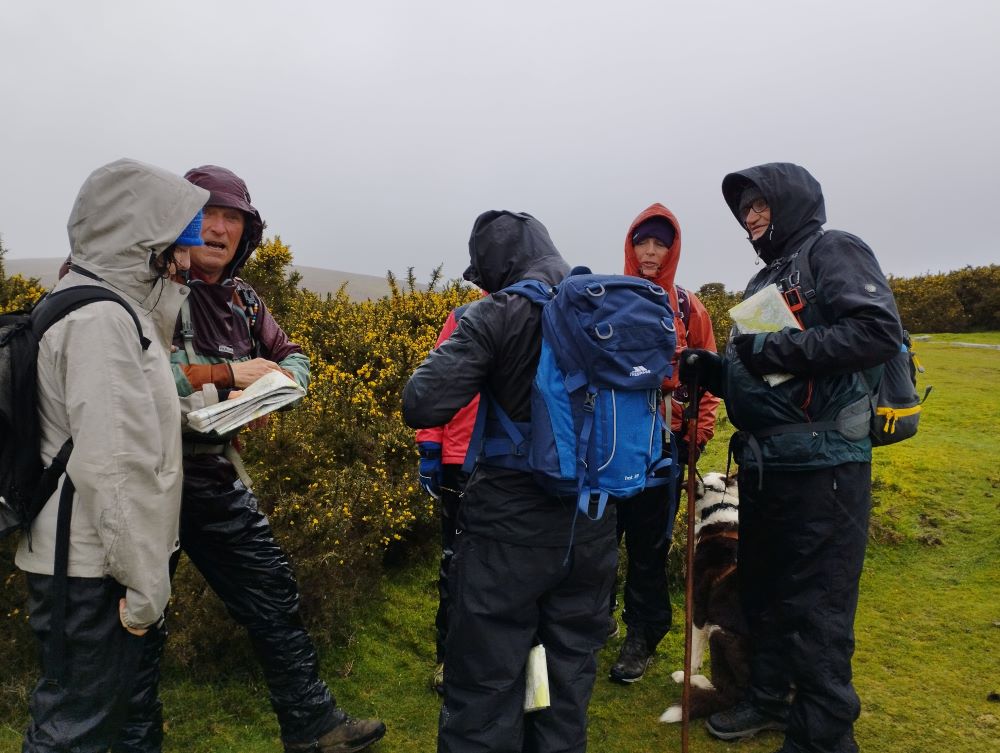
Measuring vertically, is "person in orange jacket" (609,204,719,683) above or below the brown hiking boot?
above

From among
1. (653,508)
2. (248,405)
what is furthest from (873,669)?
(248,405)

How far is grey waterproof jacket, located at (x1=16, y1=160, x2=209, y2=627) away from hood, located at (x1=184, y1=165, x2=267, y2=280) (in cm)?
70

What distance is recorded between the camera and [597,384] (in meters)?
2.21

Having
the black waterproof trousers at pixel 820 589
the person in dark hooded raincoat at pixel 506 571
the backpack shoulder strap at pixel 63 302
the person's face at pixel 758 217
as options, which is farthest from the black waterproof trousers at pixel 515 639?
the person's face at pixel 758 217

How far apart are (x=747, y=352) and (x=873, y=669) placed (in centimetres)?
236

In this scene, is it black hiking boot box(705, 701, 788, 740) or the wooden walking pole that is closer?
the wooden walking pole

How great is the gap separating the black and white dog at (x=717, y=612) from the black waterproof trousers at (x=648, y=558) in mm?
214

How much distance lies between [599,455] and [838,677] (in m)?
1.65

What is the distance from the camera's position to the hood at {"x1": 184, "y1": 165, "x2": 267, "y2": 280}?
9.48 ft

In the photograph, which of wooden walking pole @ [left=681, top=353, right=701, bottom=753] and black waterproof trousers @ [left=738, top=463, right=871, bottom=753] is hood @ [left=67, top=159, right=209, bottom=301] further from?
black waterproof trousers @ [left=738, top=463, right=871, bottom=753]

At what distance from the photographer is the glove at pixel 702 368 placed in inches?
129

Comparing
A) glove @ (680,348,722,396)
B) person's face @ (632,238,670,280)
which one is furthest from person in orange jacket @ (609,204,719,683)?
glove @ (680,348,722,396)

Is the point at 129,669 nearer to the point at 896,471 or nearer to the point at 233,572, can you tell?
the point at 233,572

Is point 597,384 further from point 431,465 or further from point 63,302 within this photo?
point 63,302
